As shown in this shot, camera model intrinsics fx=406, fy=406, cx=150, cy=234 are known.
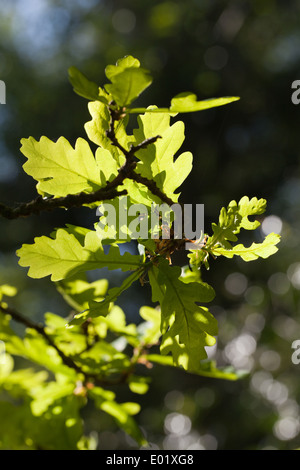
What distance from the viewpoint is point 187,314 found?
421mm

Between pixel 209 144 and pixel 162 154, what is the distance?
3008mm

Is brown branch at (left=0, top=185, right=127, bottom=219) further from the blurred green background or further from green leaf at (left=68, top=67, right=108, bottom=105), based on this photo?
the blurred green background

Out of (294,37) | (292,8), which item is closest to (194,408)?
(294,37)

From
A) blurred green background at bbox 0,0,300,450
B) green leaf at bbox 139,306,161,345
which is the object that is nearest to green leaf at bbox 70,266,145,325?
green leaf at bbox 139,306,161,345

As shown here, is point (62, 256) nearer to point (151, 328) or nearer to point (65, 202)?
point (65, 202)

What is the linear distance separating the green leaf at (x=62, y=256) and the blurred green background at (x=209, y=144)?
188 cm

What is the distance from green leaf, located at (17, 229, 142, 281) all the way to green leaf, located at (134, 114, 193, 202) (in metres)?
0.09

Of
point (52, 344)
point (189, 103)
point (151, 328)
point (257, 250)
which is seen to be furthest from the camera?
point (151, 328)

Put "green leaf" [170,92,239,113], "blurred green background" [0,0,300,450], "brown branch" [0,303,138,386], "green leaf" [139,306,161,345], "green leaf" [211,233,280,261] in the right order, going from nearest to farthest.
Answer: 1. "green leaf" [170,92,239,113]
2. "green leaf" [211,233,280,261]
3. "brown branch" [0,303,138,386]
4. "green leaf" [139,306,161,345]
5. "blurred green background" [0,0,300,450]

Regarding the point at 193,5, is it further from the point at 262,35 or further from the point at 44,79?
the point at 44,79

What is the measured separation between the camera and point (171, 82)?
11.2 feet

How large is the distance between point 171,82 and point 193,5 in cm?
92

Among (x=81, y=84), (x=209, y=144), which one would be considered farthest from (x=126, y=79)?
(x=209, y=144)

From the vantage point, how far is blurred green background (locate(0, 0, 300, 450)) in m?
2.36
